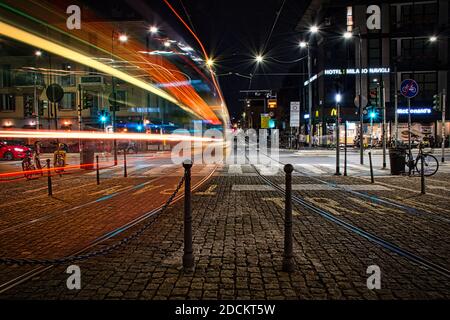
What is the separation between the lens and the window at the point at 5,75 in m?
54.8

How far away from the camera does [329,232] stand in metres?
6.89

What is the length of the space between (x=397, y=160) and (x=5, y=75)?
53771 millimetres

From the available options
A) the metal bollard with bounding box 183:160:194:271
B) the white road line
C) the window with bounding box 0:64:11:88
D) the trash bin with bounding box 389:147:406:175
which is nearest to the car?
the white road line

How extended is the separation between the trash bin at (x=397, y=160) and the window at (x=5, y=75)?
5325 centimetres

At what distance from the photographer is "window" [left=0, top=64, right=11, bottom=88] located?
54781mm

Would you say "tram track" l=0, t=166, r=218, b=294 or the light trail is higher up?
the light trail

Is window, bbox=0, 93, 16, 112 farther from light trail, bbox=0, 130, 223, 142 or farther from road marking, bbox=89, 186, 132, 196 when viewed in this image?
road marking, bbox=89, 186, 132, 196

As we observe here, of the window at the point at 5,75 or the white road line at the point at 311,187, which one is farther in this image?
the window at the point at 5,75

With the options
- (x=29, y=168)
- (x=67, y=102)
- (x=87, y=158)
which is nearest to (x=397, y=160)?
(x=87, y=158)

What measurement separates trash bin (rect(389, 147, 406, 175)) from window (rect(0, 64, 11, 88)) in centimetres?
5325

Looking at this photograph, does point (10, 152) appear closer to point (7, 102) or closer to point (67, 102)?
point (67, 102)

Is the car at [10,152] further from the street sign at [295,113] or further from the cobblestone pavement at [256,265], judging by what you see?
the cobblestone pavement at [256,265]

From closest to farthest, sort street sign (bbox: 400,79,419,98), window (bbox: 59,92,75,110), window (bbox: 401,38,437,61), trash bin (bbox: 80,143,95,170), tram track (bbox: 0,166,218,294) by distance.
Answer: tram track (bbox: 0,166,218,294), street sign (bbox: 400,79,419,98), trash bin (bbox: 80,143,95,170), window (bbox: 401,38,437,61), window (bbox: 59,92,75,110)

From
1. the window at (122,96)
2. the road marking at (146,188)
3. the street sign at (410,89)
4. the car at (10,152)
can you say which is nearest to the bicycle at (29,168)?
the road marking at (146,188)
